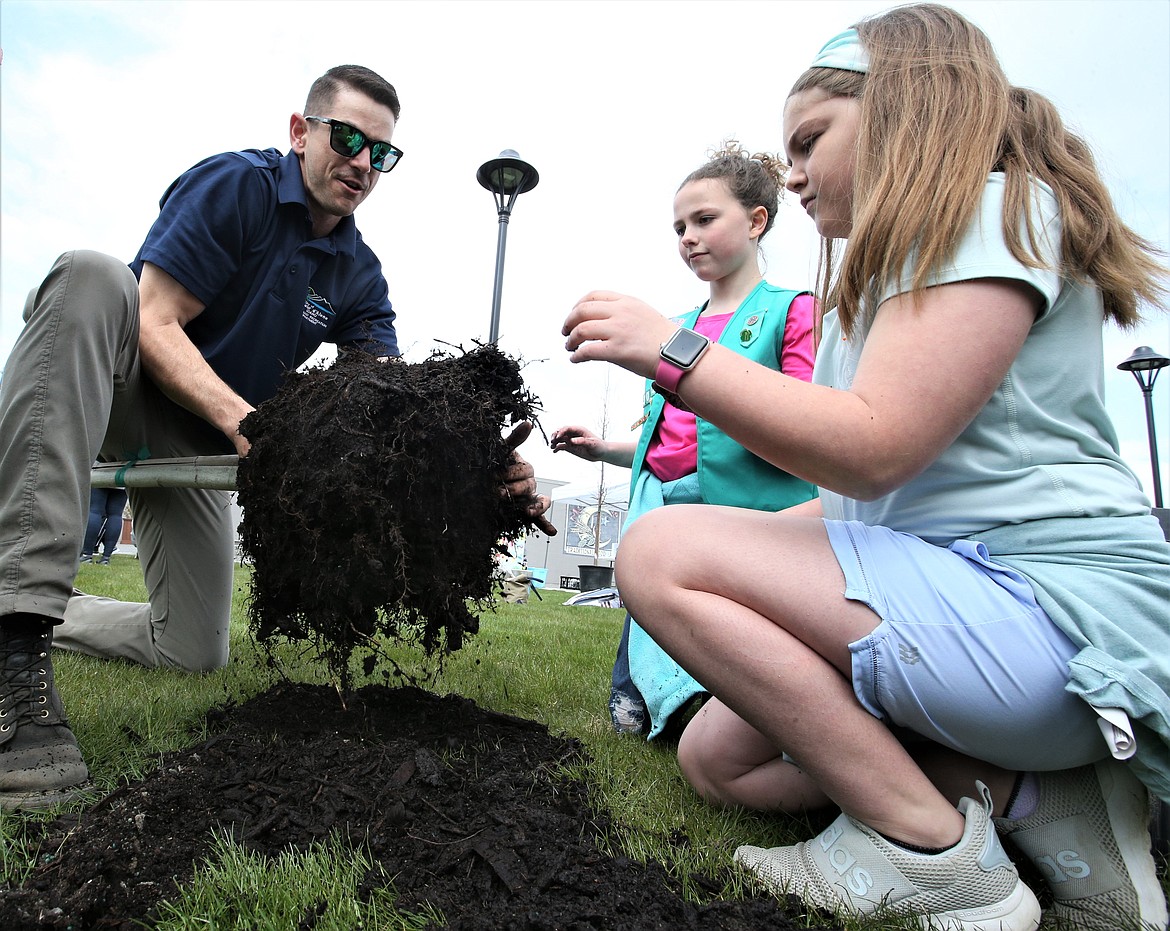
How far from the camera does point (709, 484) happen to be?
9.34 ft

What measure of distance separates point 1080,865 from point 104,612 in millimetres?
4076

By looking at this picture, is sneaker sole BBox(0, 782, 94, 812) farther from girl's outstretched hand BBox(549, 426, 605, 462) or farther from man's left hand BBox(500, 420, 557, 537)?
girl's outstretched hand BBox(549, 426, 605, 462)

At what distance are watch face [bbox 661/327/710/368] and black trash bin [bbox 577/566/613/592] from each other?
1362 cm

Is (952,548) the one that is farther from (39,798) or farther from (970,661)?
(39,798)

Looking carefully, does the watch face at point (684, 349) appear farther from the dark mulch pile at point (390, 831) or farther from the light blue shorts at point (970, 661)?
the dark mulch pile at point (390, 831)

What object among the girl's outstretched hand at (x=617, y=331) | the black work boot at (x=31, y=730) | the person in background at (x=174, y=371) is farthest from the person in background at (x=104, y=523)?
the girl's outstretched hand at (x=617, y=331)

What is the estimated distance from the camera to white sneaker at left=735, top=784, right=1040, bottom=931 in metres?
1.35

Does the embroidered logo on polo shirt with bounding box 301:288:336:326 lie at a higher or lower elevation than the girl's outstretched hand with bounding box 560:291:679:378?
→ lower

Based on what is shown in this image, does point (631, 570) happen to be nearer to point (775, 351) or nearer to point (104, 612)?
point (775, 351)

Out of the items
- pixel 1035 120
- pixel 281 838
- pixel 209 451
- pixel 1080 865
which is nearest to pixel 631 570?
pixel 281 838

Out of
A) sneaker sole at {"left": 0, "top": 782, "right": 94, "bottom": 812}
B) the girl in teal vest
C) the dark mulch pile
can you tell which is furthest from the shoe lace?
the girl in teal vest

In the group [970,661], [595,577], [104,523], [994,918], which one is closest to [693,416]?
[970,661]

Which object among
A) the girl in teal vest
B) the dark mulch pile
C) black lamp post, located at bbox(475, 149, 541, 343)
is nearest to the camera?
the dark mulch pile

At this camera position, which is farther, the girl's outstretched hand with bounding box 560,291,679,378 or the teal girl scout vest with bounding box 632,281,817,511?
the teal girl scout vest with bounding box 632,281,817,511
